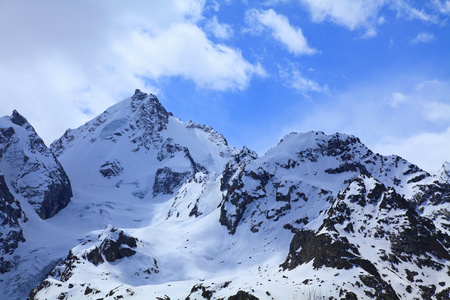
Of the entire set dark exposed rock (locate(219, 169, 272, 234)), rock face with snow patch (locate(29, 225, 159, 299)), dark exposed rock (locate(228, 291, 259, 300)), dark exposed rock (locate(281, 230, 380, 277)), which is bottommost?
dark exposed rock (locate(228, 291, 259, 300))

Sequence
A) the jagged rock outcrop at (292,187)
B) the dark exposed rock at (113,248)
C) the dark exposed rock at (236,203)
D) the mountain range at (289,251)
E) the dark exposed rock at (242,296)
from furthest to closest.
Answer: the dark exposed rock at (236,203), the jagged rock outcrop at (292,187), the dark exposed rock at (113,248), the mountain range at (289,251), the dark exposed rock at (242,296)

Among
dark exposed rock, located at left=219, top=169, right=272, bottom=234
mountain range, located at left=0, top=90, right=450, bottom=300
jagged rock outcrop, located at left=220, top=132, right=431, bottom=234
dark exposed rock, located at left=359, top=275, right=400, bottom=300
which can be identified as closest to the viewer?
dark exposed rock, located at left=359, top=275, right=400, bottom=300

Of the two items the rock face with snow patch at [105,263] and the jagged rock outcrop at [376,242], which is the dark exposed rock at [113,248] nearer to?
the rock face with snow patch at [105,263]

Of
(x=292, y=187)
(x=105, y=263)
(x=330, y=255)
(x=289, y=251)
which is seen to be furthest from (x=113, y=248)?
(x=330, y=255)

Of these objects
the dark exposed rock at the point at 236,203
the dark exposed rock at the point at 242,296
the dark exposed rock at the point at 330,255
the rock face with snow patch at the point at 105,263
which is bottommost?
the dark exposed rock at the point at 242,296

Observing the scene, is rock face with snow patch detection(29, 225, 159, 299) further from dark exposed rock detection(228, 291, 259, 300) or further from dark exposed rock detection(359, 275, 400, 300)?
dark exposed rock detection(359, 275, 400, 300)

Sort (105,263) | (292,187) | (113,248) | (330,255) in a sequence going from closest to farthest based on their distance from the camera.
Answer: (330,255)
(105,263)
(113,248)
(292,187)

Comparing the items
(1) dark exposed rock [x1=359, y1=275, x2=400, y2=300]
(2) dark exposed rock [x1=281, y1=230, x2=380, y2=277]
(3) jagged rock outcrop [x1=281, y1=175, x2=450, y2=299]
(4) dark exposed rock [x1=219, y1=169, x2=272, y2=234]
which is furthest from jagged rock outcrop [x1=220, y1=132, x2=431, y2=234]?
(1) dark exposed rock [x1=359, y1=275, x2=400, y2=300]

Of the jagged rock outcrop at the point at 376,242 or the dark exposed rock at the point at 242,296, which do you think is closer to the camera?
the dark exposed rock at the point at 242,296

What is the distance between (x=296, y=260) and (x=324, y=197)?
49457 mm

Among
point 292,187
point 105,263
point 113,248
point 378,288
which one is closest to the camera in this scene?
point 378,288

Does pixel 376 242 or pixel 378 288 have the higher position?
pixel 376 242

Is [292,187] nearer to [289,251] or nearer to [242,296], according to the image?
[289,251]

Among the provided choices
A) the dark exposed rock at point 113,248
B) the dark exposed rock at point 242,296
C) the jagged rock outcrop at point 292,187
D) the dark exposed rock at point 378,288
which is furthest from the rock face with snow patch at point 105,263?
the dark exposed rock at point 378,288
